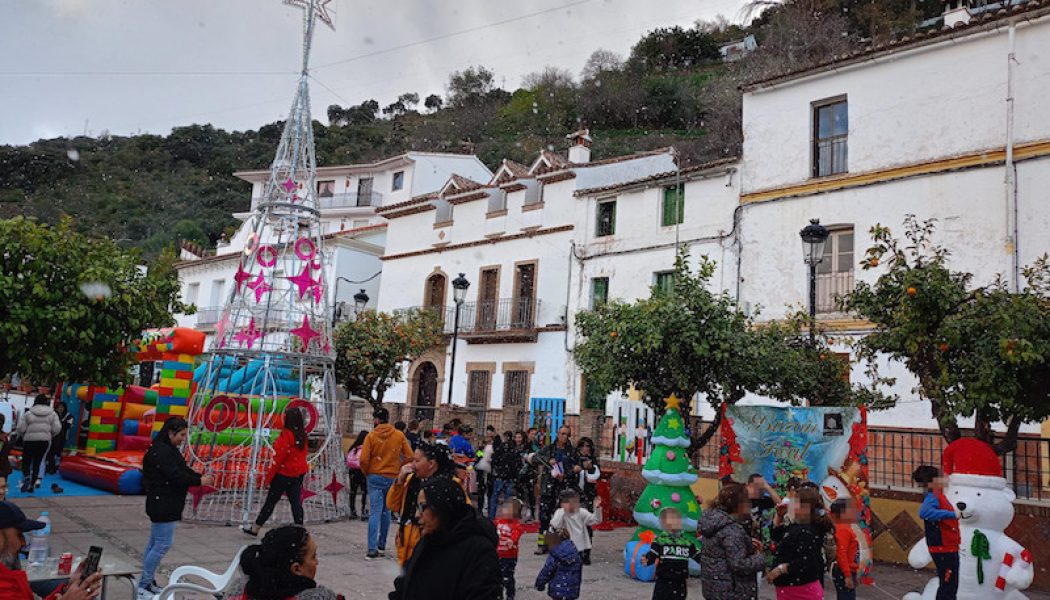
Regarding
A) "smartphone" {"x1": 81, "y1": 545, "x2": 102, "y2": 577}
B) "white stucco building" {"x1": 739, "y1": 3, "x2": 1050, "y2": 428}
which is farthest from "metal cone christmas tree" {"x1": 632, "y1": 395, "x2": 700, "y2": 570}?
"white stucco building" {"x1": 739, "y1": 3, "x2": 1050, "y2": 428}

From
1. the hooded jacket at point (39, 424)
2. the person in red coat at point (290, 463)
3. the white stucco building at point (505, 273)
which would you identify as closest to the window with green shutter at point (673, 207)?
the white stucco building at point (505, 273)

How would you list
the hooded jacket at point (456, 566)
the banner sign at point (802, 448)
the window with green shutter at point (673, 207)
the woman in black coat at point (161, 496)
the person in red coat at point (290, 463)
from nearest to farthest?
the hooded jacket at point (456, 566)
the woman in black coat at point (161, 496)
the person in red coat at point (290, 463)
the banner sign at point (802, 448)
the window with green shutter at point (673, 207)

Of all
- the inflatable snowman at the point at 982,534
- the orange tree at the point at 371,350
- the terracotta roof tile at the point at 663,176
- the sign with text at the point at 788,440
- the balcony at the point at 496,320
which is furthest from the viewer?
the balcony at the point at 496,320

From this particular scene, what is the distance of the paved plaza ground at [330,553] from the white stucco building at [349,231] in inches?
584

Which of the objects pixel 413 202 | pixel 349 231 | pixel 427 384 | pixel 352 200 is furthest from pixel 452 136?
pixel 427 384

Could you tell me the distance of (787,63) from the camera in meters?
32.9

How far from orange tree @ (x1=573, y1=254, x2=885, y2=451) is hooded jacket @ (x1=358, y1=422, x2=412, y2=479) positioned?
3.18m

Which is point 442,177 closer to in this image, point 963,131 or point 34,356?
point 963,131

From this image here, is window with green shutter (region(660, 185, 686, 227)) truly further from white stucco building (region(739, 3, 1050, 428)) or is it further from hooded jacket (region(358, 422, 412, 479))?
hooded jacket (region(358, 422, 412, 479))

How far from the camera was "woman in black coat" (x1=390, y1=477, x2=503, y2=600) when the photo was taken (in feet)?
10.9

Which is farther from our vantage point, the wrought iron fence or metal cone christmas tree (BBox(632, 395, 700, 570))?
the wrought iron fence

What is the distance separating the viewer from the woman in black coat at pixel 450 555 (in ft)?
10.9

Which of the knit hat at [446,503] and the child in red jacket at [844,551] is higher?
the knit hat at [446,503]

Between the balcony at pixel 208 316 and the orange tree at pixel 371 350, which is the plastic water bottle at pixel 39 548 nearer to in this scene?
the orange tree at pixel 371 350
